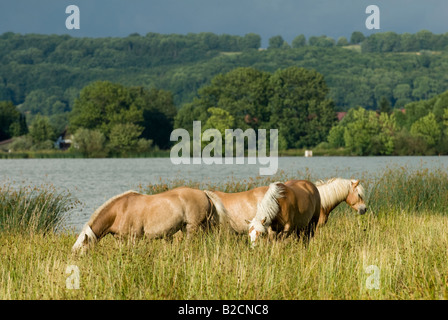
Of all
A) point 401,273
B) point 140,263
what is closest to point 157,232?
point 140,263

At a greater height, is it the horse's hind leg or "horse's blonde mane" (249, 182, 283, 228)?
"horse's blonde mane" (249, 182, 283, 228)

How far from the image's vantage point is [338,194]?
9.98 metres

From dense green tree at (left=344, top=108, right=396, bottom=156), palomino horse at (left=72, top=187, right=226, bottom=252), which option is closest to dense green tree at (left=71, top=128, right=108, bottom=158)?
dense green tree at (left=344, top=108, right=396, bottom=156)

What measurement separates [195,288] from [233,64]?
632ft

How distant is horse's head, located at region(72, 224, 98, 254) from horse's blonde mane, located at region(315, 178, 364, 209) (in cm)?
370

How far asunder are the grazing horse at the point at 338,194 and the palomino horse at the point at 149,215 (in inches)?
81.4

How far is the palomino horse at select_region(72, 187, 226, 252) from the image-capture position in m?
8.25

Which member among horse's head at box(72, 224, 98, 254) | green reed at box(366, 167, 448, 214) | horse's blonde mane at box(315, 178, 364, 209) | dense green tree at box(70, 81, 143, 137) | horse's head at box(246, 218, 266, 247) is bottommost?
green reed at box(366, 167, 448, 214)

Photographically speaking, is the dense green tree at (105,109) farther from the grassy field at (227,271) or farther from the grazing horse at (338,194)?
the grassy field at (227,271)

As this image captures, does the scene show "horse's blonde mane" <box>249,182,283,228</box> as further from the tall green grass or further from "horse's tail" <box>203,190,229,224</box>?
the tall green grass

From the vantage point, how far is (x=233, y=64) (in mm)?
196625

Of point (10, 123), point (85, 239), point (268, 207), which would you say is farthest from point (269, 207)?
point (10, 123)

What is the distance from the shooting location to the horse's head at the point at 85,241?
805 centimetres

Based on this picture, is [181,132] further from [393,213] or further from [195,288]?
[195,288]
